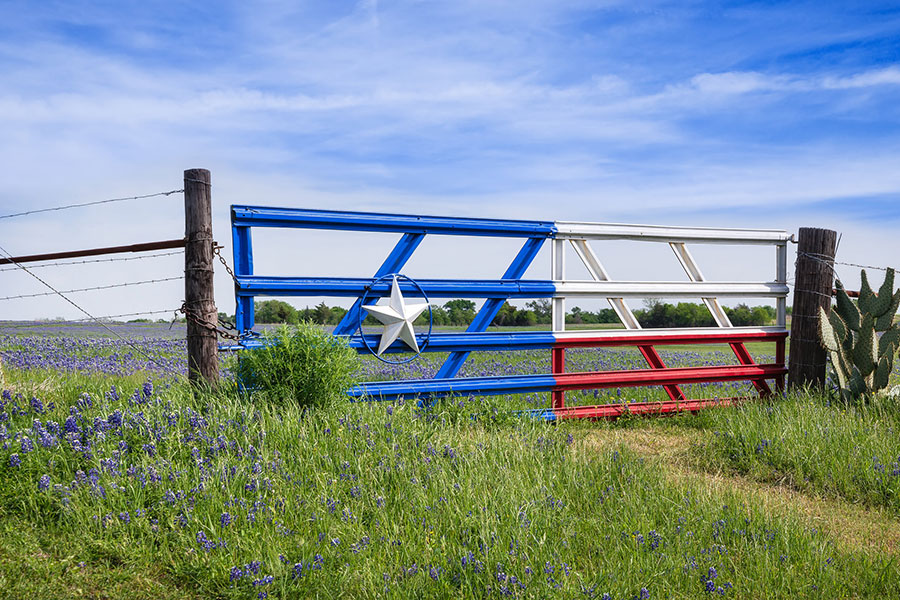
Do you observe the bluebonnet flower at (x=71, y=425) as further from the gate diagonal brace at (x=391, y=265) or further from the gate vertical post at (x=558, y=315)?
the gate vertical post at (x=558, y=315)

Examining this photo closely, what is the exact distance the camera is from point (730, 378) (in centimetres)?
811

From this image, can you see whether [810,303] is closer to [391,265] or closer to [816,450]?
[816,450]

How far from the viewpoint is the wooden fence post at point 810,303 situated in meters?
8.15

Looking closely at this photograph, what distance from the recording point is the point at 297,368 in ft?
18.5

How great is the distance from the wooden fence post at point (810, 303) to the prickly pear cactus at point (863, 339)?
0.26 meters

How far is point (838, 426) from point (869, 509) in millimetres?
1500

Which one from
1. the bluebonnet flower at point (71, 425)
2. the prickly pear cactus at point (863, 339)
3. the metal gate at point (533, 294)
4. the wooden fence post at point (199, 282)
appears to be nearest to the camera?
the bluebonnet flower at point (71, 425)

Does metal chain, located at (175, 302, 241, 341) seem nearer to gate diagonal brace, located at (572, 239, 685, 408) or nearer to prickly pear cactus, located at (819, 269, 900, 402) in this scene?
Answer: gate diagonal brace, located at (572, 239, 685, 408)

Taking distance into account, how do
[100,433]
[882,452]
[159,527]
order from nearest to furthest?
[159,527]
[100,433]
[882,452]

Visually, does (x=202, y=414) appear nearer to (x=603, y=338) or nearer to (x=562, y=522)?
(x=562, y=522)

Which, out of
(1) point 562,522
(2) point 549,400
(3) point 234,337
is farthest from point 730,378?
(3) point 234,337

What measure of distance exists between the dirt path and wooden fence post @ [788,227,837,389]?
2427mm

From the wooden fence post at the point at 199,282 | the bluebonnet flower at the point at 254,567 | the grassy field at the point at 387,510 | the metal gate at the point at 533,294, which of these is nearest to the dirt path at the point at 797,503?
the grassy field at the point at 387,510

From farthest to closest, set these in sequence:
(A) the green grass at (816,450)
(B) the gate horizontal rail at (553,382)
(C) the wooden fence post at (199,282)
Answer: (B) the gate horizontal rail at (553,382) < (C) the wooden fence post at (199,282) < (A) the green grass at (816,450)
